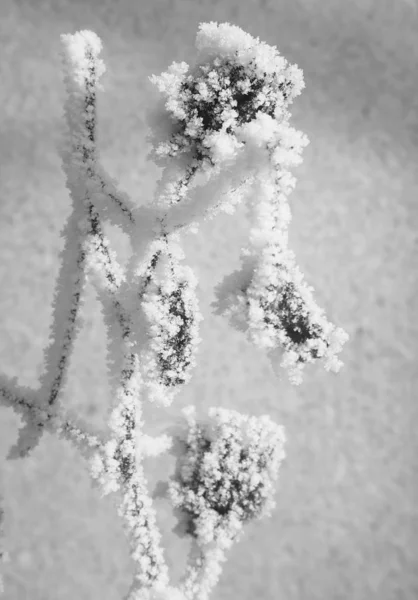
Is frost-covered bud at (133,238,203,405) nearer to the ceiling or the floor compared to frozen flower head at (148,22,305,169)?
nearer to the floor

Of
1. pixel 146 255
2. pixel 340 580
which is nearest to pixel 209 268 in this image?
pixel 146 255

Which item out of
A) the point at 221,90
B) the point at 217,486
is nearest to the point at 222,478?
the point at 217,486

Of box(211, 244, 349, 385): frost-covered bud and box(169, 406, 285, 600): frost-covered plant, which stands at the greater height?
box(211, 244, 349, 385): frost-covered bud

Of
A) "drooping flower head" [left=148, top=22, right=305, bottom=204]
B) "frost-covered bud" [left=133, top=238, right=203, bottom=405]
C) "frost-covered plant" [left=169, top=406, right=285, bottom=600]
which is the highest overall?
"drooping flower head" [left=148, top=22, right=305, bottom=204]

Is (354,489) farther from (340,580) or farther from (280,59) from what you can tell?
(280,59)
